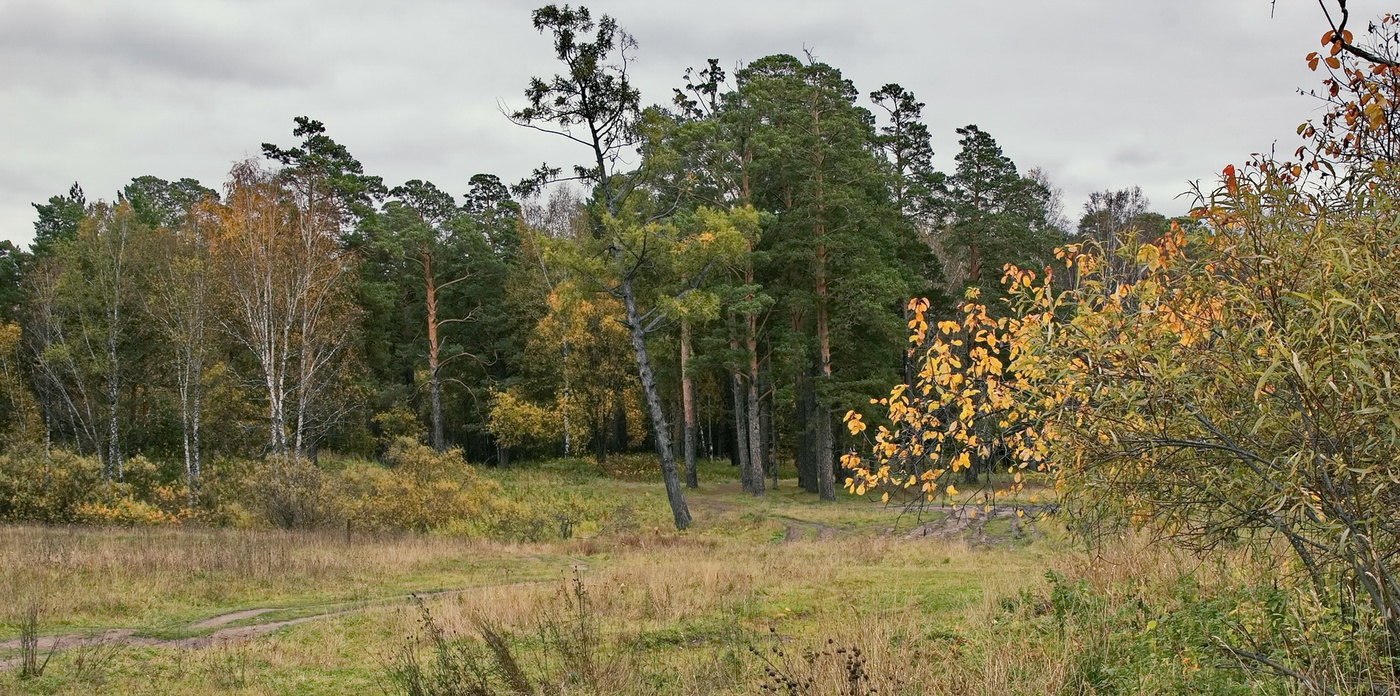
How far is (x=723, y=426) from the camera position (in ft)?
171

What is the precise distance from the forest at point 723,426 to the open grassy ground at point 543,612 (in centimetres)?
7

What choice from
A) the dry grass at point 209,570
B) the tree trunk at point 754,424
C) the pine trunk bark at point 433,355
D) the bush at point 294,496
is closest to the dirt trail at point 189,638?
the dry grass at point 209,570

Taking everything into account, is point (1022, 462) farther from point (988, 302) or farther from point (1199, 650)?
point (988, 302)

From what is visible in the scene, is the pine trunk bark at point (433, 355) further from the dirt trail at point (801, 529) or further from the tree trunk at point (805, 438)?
the dirt trail at point (801, 529)

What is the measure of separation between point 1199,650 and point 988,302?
29491mm

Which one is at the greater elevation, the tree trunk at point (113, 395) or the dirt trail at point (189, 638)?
the tree trunk at point (113, 395)

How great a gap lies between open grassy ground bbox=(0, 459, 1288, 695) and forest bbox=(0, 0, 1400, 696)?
0.24ft

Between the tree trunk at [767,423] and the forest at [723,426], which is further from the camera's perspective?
the tree trunk at [767,423]

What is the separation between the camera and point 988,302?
33469mm

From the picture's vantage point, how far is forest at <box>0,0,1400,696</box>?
3.77m

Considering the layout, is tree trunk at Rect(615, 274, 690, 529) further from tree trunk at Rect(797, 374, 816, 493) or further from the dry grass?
tree trunk at Rect(797, 374, 816, 493)

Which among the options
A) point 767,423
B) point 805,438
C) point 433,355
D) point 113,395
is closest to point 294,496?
point 113,395

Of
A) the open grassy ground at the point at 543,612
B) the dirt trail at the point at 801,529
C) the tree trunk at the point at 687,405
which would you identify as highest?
the tree trunk at the point at 687,405

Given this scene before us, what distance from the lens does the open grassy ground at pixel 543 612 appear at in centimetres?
602
